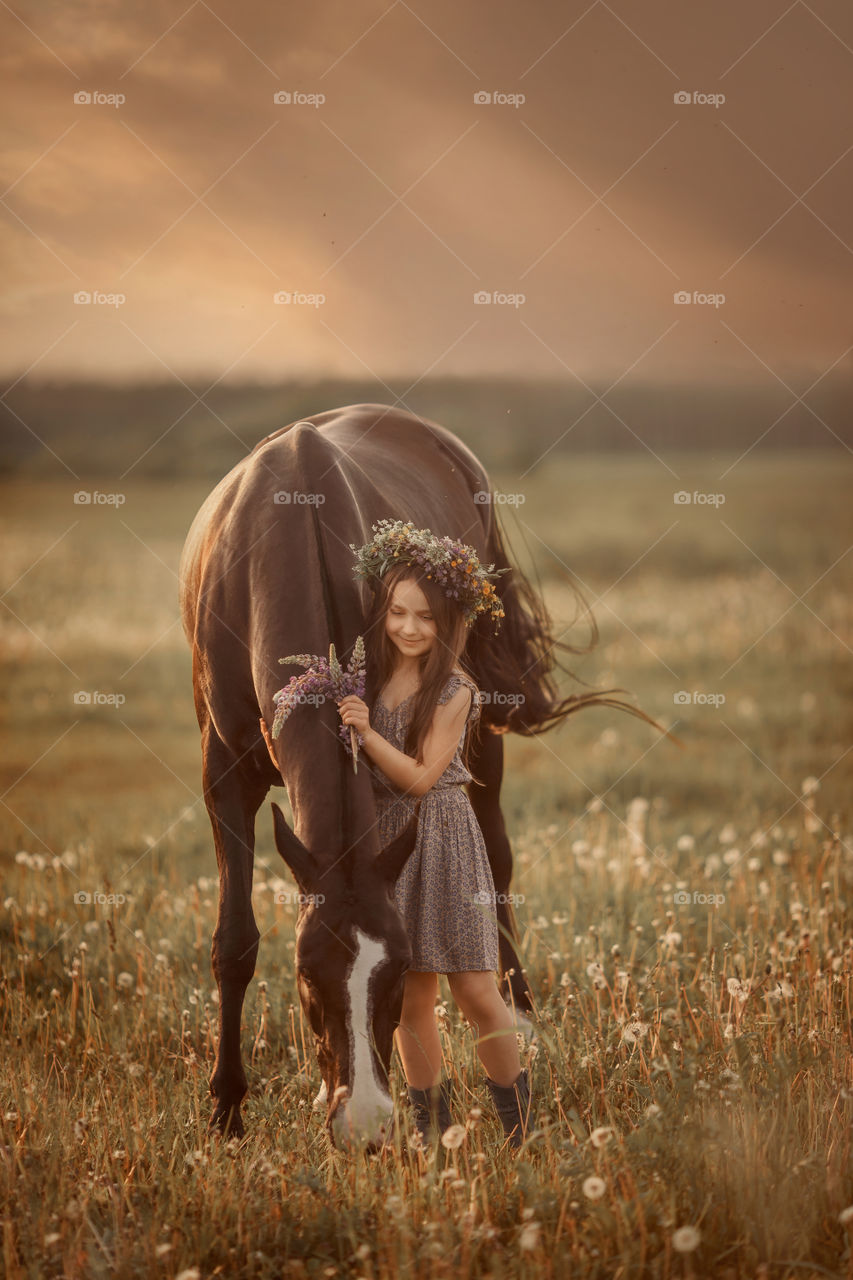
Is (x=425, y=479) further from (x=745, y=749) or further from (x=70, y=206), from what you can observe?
(x=745, y=749)

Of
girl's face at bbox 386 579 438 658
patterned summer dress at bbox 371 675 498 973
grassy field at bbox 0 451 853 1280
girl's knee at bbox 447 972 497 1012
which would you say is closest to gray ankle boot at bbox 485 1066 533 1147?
grassy field at bbox 0 451 853 1280

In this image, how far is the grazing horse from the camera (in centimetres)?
296

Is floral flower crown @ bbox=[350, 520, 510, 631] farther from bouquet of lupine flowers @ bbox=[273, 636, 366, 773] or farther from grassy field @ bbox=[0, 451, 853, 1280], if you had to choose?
grassy field @ bbox=[0, 451, 853, 1280]

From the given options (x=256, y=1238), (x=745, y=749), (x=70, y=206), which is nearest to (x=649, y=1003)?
(x=256, y=1238)

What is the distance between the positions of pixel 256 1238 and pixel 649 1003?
84.6 inches

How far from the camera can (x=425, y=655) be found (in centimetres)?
371

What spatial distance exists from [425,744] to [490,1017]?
918 mm

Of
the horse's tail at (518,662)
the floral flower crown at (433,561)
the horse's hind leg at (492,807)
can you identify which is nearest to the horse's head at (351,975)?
the floral flower crown at (433,561)

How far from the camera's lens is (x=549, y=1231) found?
109 inches

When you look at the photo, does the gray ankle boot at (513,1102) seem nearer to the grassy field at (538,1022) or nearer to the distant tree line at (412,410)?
the grassy field at (538,1022)

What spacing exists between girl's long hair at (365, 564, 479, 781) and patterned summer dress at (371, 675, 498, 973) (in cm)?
5

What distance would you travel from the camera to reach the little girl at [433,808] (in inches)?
140

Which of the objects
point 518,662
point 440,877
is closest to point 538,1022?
point 440,877

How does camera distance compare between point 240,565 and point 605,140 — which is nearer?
point 240,565
